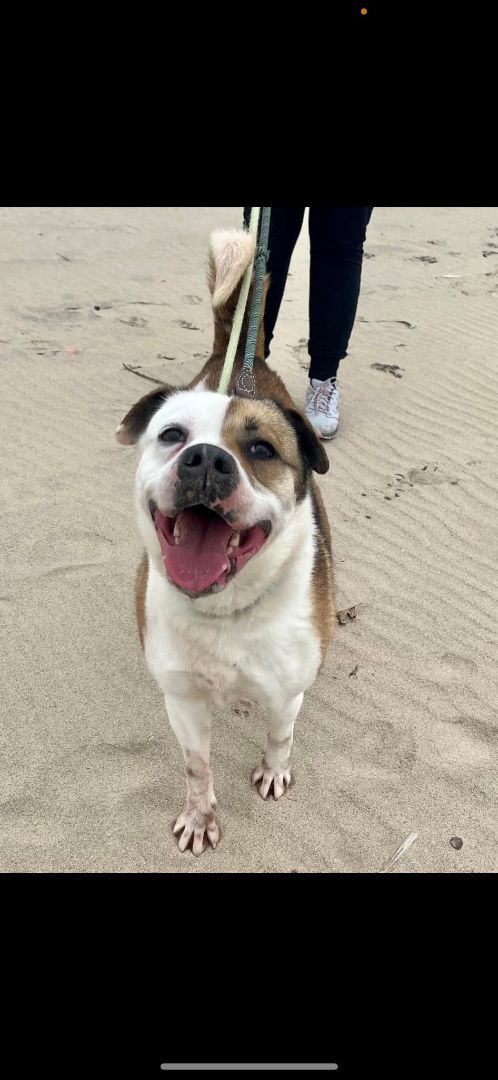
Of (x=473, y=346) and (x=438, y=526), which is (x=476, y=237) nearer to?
(x=473, y=346)

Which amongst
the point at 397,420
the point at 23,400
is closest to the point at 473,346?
the point at 397,420

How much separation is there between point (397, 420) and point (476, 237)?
4.82m

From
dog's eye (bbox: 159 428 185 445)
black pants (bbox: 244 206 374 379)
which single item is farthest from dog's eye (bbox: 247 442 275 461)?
black pants (bbox: 244 206 374 379)

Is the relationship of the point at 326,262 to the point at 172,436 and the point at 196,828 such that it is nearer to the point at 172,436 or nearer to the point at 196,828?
the point at 172,436

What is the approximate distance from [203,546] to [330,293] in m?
2.62

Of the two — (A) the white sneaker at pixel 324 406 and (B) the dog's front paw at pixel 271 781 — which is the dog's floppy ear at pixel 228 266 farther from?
(A) the white sneaker at pixel 324 406

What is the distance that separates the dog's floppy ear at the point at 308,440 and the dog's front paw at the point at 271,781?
0.95m

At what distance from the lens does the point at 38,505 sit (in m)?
3.67

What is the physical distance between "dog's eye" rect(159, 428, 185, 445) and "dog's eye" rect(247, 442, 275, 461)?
17 cm

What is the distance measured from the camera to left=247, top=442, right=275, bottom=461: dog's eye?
6.39 feet

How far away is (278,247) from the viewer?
3.87 m

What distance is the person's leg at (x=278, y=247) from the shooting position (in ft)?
12.3

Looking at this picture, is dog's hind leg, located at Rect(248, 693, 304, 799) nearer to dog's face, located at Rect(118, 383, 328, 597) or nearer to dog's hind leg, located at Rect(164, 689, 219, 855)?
dog's hind leg, located at Rect(164, 689, 219, 855)

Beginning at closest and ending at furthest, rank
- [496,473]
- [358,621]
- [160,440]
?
[160,440] < [358,621] < [496,473]
